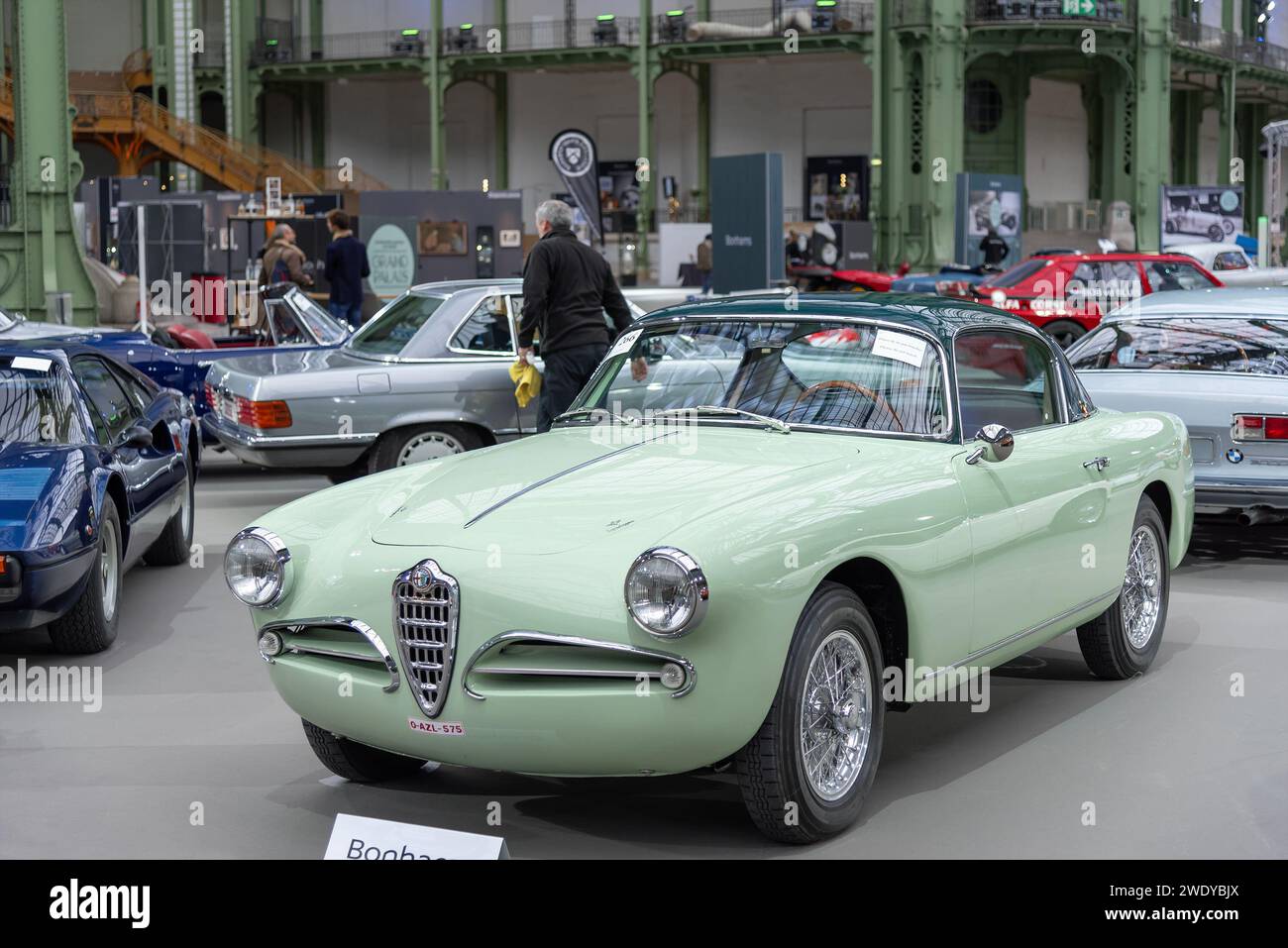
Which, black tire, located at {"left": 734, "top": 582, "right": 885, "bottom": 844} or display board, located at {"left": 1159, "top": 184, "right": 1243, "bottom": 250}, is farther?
display board, located at {"left": 1159, "top": 184, "right": 1243, "bottom": 250}

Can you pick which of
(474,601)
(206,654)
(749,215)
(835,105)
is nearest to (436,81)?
(835,105)

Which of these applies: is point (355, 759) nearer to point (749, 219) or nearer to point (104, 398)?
point (104, 398)

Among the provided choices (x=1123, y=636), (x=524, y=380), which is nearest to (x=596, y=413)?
(x=1123, y=636)

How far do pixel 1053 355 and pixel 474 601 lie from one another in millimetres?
3160

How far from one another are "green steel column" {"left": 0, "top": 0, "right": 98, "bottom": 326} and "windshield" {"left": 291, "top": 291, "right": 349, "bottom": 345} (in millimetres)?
7221

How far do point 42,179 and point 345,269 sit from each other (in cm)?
437

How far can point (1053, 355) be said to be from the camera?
6.92 meters

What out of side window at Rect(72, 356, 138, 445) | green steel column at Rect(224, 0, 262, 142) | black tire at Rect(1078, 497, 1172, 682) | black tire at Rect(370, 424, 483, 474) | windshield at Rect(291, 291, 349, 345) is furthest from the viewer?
green steel column at Rect(224, 0, 262, 142)

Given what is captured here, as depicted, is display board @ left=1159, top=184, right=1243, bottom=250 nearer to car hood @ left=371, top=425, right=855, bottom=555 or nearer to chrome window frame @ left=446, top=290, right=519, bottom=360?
chrome window frame @ left=446, top=290, right=519, bottom=360

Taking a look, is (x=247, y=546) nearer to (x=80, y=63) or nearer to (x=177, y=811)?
(x=177, y=811)

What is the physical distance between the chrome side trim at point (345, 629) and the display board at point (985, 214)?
110 ft

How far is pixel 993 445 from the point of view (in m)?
5.84

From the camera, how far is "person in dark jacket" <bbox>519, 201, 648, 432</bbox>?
34.6ft

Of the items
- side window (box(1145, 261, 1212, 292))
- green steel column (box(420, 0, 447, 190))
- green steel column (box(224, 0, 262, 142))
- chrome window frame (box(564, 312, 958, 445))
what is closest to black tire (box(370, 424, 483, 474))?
chrome window frame (box(564, 312, 958, 445))
